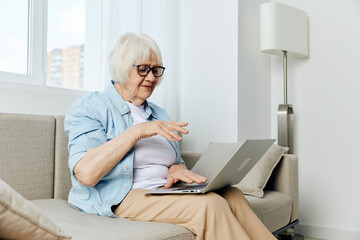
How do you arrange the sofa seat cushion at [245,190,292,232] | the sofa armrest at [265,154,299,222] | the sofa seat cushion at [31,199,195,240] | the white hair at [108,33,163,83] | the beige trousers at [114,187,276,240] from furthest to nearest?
the sofa armrest at [265,154,299,222], the sofa seat cushion at [245,190,292,232], the white hair at [108,33,163,83], the beige trousers at [114,187,276,240], the sofa seat cushion at [31,199,195,240]

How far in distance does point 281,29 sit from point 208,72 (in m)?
0.58

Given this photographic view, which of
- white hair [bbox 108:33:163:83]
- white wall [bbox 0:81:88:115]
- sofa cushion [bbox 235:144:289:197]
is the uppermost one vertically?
white hair [bbox 108:33:163:83]

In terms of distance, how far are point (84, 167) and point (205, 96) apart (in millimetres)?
1602

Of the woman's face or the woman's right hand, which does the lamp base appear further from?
the woman's right hand

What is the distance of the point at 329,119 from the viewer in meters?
2.97

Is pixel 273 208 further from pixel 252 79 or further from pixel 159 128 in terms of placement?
pixel 252 79

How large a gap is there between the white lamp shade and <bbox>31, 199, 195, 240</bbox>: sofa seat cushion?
1.82 metres

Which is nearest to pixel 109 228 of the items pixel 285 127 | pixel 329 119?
pixel 285 127

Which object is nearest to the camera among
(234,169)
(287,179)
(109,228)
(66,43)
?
(109,228)

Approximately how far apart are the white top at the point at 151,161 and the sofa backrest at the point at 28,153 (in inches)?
16.3

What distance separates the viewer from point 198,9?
118 inches

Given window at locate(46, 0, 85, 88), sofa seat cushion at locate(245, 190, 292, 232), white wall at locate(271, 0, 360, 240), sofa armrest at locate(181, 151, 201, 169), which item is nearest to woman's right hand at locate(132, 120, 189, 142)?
sofa seat cushion at locate(245, 190, 292, 232)

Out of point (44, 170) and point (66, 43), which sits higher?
point (66, 43)

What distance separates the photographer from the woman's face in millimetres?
1771
